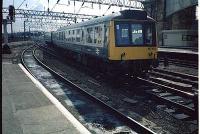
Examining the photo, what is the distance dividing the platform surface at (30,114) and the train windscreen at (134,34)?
4197 mm

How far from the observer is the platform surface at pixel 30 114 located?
22.6ft

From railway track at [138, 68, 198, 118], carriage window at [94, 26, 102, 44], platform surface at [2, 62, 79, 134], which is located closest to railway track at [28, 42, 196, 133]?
railway track at [138, 68, 198, 118]

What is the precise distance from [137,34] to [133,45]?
0.54 meters

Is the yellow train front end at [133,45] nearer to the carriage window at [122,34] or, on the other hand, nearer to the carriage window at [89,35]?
the carriage window at [122,34]

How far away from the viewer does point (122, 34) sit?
43.7 ft

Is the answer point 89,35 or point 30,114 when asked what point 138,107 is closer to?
point 30,114

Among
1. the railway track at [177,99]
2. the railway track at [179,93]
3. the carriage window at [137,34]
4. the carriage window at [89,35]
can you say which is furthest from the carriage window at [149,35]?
the carriage window at [89,35]

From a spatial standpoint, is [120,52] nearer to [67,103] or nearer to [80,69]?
[67,103]

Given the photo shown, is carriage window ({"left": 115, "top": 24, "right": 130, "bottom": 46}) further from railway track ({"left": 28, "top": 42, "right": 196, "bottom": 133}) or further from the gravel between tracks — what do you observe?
railway track ({"left": 28, "top": 42, "right": 196, "bottom": 133})

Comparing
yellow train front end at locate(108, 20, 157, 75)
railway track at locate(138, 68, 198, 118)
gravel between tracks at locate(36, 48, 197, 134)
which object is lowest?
gravel between tracks at locate(36, 48, 197, 134)

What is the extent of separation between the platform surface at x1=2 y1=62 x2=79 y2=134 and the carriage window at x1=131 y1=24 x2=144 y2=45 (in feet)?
15.6

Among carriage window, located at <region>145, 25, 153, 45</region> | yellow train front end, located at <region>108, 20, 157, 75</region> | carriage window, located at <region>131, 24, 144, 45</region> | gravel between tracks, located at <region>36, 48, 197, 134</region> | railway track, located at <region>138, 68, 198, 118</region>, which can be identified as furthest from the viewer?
carriage window, located at <region>145, 25, 153, 45</region>

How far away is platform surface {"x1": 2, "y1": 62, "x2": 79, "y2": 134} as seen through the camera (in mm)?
6891

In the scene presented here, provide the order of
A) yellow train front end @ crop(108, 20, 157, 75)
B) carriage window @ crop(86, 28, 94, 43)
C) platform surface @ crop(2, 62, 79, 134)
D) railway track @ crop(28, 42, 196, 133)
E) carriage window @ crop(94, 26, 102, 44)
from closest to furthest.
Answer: platform surface @ crop(2, 62, 79, 134), railway track @ crop(28, 42, 196, 133), yellow train front end @ crop(108, 20, 157, 75), carriage window @ crop(94, 26, 102, 44), carriage window @ crop(86, 28, 94, 43)
